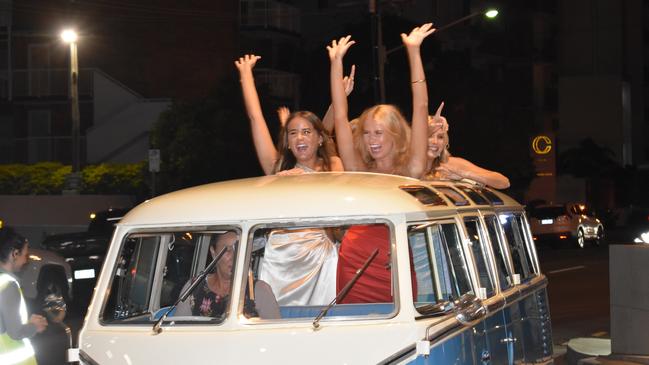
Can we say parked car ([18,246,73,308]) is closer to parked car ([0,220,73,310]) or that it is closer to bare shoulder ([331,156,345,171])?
parked car ([0,220,73,310])

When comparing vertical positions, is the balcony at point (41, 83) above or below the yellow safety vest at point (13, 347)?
above

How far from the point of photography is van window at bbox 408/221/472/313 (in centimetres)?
583

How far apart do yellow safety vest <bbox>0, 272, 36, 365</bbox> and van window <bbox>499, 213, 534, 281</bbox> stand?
10.8 ft

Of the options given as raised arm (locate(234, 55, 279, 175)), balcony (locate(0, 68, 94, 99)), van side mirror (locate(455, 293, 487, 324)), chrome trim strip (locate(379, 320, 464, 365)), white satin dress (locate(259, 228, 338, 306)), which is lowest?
chrome trim strip (locate(379, 320, 464, 365))

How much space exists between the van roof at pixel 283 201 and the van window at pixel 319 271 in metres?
0.18

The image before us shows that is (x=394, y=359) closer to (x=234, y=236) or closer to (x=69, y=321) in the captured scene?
(x=234, y=236)

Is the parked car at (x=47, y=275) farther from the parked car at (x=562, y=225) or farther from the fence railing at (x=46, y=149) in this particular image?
the fence railing at (x=46, y=149)

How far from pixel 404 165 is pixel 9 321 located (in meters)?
2.76

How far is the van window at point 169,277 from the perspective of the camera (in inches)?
225

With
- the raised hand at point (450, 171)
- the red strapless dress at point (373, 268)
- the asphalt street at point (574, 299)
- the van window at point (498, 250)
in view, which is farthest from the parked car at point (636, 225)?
the red strapless dress at point (373, 268)

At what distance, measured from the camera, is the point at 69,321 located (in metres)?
15.5

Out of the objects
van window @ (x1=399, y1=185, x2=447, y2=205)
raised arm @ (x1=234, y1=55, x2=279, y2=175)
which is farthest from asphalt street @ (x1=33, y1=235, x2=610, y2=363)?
van window @ (x1=399, y1=185, x2=447, y2=205)

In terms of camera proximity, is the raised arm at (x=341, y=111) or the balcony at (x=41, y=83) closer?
the raised arm at (x=341, y=111)

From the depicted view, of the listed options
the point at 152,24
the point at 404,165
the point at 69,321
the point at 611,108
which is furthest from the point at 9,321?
the point at 611,108
